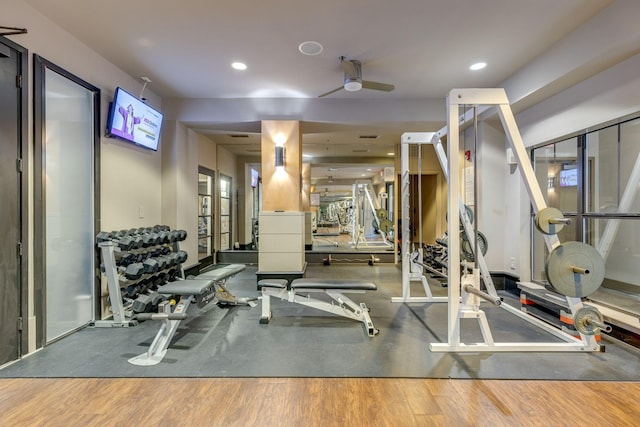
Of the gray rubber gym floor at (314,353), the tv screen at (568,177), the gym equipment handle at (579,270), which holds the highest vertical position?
the tv screen at (568,177)

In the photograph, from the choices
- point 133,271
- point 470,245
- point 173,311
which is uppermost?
point 470,245

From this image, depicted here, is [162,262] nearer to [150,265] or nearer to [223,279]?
[150,265]

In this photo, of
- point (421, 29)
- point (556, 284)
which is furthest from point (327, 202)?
point (556, 284)

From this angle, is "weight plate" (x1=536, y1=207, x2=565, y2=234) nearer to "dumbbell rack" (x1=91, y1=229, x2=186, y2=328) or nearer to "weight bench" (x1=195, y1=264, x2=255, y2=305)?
"weight bench" (x1=195, y1=264, x2=255, y2=305)

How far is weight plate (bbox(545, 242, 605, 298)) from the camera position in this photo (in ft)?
7.36

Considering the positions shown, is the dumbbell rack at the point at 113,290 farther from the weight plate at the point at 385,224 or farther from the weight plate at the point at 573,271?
the weight plate at the point at 385,224

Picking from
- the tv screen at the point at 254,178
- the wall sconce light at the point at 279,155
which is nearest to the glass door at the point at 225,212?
the tv screen at the point at 254,178

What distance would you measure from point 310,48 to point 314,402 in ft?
10.8

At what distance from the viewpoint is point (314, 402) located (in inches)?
73.5

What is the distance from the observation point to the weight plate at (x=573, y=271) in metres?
2.24

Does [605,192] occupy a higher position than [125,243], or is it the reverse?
[605,192]

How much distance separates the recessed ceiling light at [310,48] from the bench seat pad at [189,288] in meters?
2.69

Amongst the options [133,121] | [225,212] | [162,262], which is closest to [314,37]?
[133,121]

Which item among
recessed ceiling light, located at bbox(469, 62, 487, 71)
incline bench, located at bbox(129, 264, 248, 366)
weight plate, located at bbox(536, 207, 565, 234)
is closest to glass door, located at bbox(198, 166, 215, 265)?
incline bench, located at bbox(129, 264, 248, 366)
